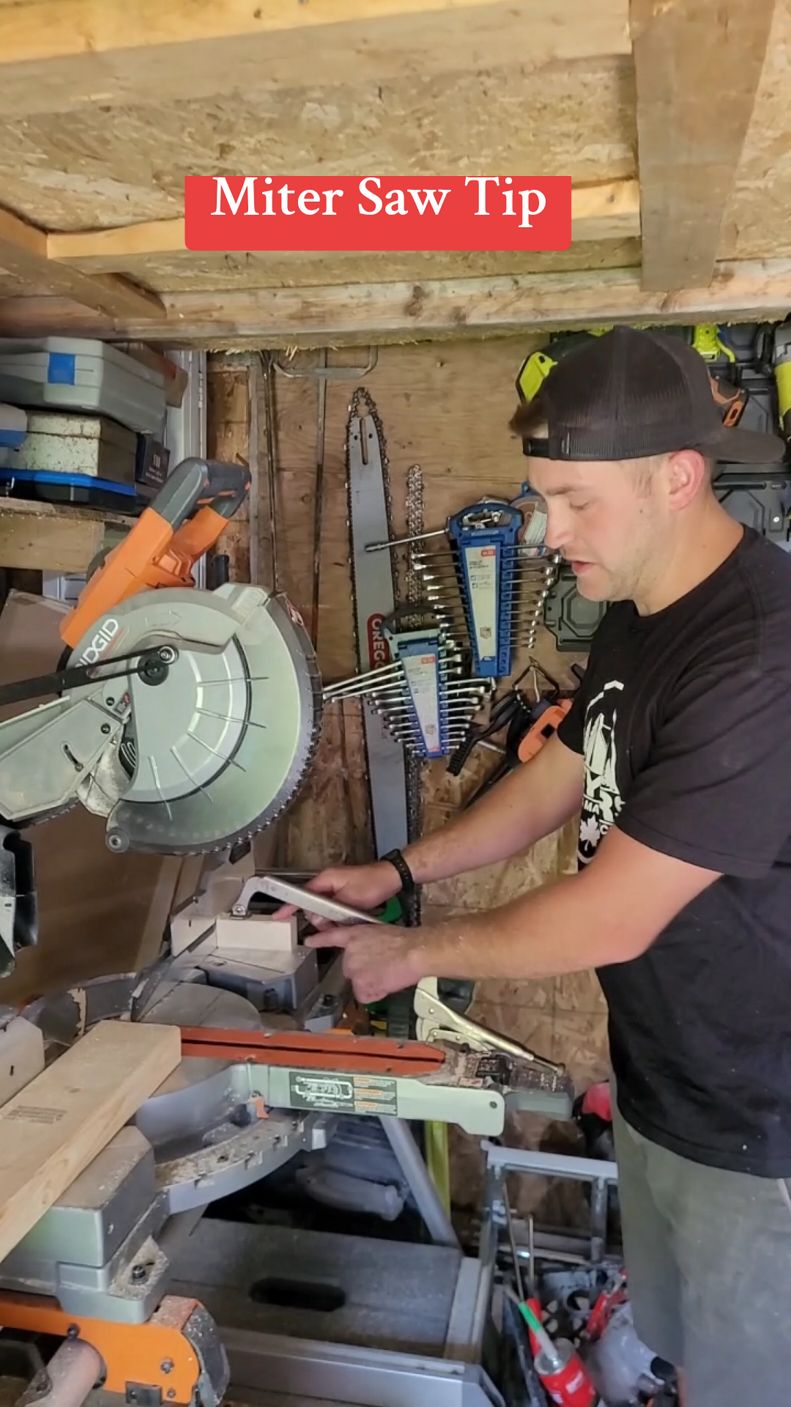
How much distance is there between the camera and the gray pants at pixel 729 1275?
1188 mm

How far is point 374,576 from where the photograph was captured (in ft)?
7.72

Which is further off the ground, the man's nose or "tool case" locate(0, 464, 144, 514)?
"tool case" locate(0, 464, 144, 514)

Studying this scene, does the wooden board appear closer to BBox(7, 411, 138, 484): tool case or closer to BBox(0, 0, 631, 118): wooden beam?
BBox(0, 0, 631, 118): wooden beam

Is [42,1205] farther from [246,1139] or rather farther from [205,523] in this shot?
[205,523]

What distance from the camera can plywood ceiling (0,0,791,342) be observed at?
912 millimetres

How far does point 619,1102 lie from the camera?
54.9 inches

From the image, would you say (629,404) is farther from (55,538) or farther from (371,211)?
(55,538)

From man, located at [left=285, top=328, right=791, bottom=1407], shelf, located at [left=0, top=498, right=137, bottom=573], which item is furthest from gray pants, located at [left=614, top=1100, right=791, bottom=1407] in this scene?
shelf, located at [left=0, top=498, right=137, bottom=573]

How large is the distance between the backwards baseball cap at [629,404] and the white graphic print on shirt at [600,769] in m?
0.32

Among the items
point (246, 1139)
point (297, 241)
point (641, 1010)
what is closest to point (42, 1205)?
point (246, 1139)

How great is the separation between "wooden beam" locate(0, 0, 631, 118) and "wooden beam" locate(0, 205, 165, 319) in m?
0.51

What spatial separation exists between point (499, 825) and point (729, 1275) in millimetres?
717

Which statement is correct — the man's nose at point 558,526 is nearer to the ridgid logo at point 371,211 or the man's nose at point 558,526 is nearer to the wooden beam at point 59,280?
the ridgid logo at point 371,211

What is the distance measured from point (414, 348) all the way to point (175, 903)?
139cm
